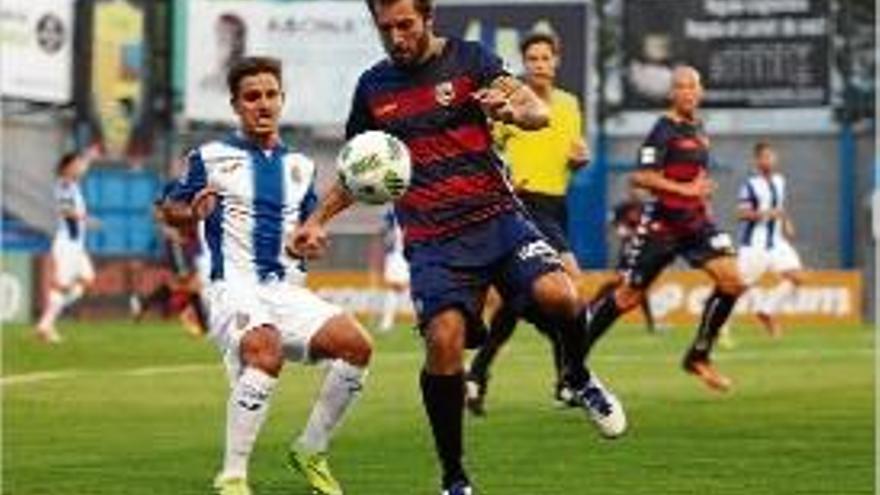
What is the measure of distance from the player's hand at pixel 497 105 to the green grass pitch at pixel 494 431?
1.99 metres

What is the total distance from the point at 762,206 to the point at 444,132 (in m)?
22.2

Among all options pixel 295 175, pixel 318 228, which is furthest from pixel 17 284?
pixel 318 228

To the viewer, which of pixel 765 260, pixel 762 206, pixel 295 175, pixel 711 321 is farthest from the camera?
pixel 765 260

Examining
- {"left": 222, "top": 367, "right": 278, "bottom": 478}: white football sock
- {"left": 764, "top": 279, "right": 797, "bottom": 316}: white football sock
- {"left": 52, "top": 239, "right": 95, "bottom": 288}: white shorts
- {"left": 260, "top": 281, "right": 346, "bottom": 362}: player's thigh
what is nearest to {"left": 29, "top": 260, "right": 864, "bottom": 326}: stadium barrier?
{"left": 764, "top": 279, "right": 797, "bottom": 316}: white football sock

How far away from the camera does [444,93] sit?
11312mm

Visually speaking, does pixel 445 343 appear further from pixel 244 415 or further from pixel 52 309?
pixel 52 309

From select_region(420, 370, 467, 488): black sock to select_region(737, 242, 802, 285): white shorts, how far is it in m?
22.6

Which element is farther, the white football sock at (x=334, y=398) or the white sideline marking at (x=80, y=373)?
the white sideline marking at (x=80, y=373)

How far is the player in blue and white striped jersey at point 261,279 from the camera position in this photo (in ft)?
39.1

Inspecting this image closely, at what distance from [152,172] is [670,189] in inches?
1161

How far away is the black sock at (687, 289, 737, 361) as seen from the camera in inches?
778

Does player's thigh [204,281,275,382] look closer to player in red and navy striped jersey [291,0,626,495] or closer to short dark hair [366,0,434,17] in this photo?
player in red and navy striped jersey [291,0,626,495]

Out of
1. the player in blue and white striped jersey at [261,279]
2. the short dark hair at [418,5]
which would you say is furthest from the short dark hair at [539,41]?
the short dark hair at [418,5]

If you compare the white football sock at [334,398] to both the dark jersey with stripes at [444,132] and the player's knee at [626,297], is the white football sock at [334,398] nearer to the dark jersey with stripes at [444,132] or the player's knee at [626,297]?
the dark jersey with stripes at [444,132]
